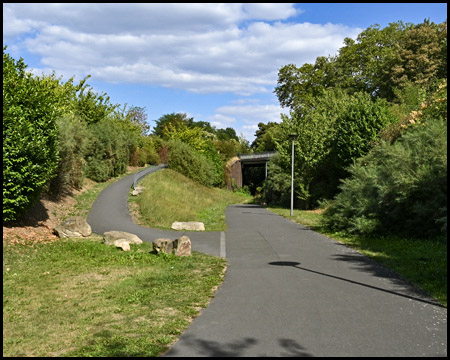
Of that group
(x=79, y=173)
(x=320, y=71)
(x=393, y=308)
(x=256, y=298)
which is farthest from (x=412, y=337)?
(x=320, y=71)

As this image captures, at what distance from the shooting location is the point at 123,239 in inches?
611

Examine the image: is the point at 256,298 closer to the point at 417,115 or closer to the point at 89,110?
the point at 417,115

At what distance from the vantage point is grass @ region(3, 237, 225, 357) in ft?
20.7

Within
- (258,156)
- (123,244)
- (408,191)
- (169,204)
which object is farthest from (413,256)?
(258,156)

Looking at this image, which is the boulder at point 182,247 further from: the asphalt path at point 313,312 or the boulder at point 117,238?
the boulder at point 117,238

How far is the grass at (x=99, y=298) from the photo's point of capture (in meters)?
6.32

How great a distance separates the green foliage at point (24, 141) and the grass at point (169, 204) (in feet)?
23.0

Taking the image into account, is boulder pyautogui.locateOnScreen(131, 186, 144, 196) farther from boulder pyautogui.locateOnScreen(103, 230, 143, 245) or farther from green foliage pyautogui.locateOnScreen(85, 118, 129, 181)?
boulder pyautogui.locateOnScreen(103, 230, 143, 245)

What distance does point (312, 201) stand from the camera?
3562cm

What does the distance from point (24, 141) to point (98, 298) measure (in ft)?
28.2

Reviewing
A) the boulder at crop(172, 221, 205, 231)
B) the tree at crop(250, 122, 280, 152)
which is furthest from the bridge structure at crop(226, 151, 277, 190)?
the boulder at crop(172, 221, 205, 231)

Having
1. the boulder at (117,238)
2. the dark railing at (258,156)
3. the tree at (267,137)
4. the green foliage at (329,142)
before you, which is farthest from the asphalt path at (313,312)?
the dark railing at (258,156)

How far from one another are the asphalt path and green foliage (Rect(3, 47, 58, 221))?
7.34 meters

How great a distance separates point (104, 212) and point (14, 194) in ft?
31.9
